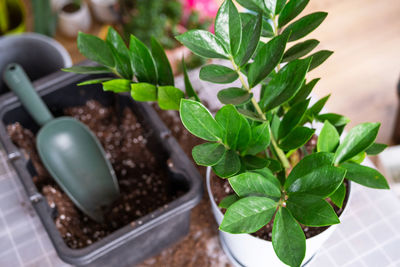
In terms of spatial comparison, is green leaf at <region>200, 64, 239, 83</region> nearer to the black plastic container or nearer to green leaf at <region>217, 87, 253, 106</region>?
green leaf at <region>217, 87, 253, 106</region>

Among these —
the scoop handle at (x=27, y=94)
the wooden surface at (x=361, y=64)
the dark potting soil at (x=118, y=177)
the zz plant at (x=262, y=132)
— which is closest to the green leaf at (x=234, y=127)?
the zz plant at (x=262, y=132)

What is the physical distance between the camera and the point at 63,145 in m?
0.65

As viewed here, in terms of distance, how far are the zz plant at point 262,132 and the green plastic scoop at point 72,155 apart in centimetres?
21

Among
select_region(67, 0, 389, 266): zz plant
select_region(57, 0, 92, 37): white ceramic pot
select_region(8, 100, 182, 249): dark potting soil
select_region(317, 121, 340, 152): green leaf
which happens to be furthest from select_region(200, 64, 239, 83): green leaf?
select_region(57, 0, 92, 37): white ceramic pot

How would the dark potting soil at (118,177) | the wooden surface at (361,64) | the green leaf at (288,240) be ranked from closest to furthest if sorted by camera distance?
1. the green leaf at (288,240)
2. the dark potting soil at (118,177)
3. the wooden surface at (361,64)

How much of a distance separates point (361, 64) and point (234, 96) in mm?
872

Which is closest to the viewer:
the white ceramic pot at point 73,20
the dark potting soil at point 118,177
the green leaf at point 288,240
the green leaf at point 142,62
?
the green leaf at point 288,240

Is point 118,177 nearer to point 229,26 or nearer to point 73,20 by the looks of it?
point 229,26

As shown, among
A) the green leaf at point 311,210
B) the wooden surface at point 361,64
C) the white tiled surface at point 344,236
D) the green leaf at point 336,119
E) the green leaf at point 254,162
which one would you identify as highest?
the green leaf at point 254,162

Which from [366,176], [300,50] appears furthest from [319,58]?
[366,176]

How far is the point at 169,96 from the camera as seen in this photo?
0.41 m

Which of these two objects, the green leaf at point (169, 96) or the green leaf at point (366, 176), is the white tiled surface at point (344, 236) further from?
the green leaf at point (169, 96)

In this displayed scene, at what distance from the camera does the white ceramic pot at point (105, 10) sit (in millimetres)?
1032

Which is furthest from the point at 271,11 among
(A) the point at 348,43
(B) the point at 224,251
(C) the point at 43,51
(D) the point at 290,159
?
(A) the point at 348,43
